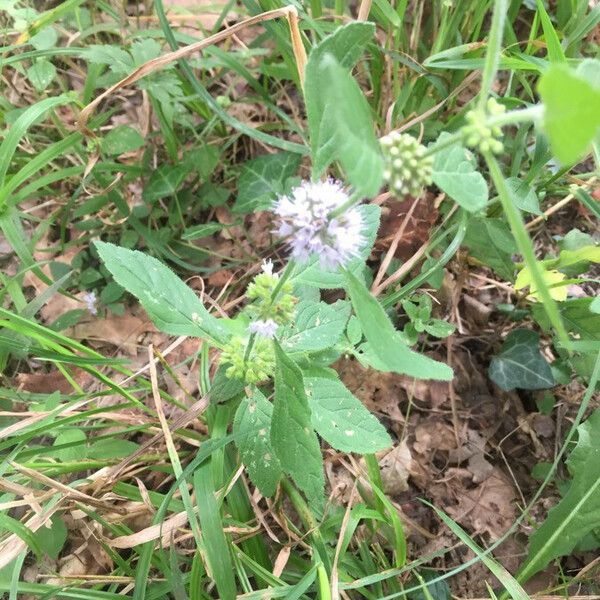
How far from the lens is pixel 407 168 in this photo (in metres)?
0.92

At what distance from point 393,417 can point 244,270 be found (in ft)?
2.62

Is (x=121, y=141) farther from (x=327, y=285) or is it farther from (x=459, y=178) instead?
(x=459, y=178)

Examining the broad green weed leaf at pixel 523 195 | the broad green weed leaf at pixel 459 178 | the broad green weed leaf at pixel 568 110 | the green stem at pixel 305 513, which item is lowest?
the green stem at pixel 305 513

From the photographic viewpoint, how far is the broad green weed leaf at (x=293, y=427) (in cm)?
123

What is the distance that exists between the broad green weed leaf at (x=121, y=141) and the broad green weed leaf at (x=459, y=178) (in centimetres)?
146

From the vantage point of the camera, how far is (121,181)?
2283 mm

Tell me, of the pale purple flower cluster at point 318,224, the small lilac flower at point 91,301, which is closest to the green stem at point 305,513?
the pale purple flower cluster at point 318,224

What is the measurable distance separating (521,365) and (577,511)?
50 centimetres

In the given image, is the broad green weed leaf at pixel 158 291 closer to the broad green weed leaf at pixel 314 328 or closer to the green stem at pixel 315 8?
the broad green weed leaf at pixel 314 328

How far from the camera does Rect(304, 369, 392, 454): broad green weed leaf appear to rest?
1.41 m

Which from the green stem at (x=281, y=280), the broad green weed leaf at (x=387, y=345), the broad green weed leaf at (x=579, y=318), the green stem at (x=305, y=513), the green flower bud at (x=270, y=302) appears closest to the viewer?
the broad green weed leaf at (x=387, y=345)

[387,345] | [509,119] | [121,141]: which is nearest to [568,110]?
[509,119]

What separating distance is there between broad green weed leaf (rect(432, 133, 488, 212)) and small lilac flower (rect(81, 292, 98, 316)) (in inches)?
A: 64.4

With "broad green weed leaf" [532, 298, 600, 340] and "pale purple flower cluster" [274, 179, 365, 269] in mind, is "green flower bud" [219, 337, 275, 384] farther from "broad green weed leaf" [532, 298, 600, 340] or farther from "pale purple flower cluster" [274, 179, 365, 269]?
"broad green weed leaf" [532, 298, 600, 340]
